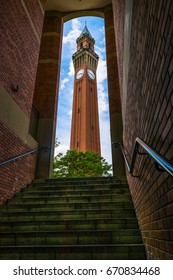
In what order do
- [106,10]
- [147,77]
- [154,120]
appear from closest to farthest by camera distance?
[154,120] → [147,77] → [106,10]

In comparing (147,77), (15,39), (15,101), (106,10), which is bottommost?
(147,77)

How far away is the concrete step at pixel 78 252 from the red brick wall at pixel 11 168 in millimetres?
1828

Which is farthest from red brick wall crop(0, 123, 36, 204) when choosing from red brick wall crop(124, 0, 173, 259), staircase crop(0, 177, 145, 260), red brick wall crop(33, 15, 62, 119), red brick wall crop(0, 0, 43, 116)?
red brick wall crop(124, 0, 173, 259)

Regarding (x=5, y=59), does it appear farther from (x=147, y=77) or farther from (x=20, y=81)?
(x=147, y=77)

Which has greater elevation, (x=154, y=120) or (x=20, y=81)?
(x=20, y=81)

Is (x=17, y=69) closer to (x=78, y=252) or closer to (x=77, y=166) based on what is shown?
(x=78, y=252)

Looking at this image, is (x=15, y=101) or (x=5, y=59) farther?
(x=15, y=101)

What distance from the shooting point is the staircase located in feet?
8.32

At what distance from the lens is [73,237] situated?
9.39ft

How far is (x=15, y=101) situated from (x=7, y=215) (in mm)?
2819

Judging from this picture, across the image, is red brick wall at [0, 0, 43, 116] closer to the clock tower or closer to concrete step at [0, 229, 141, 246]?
concrete step at [0, 229, 141, 246]

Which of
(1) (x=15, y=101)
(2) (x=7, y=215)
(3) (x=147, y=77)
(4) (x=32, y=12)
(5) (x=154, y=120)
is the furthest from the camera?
(4) (x=32, y=12)
